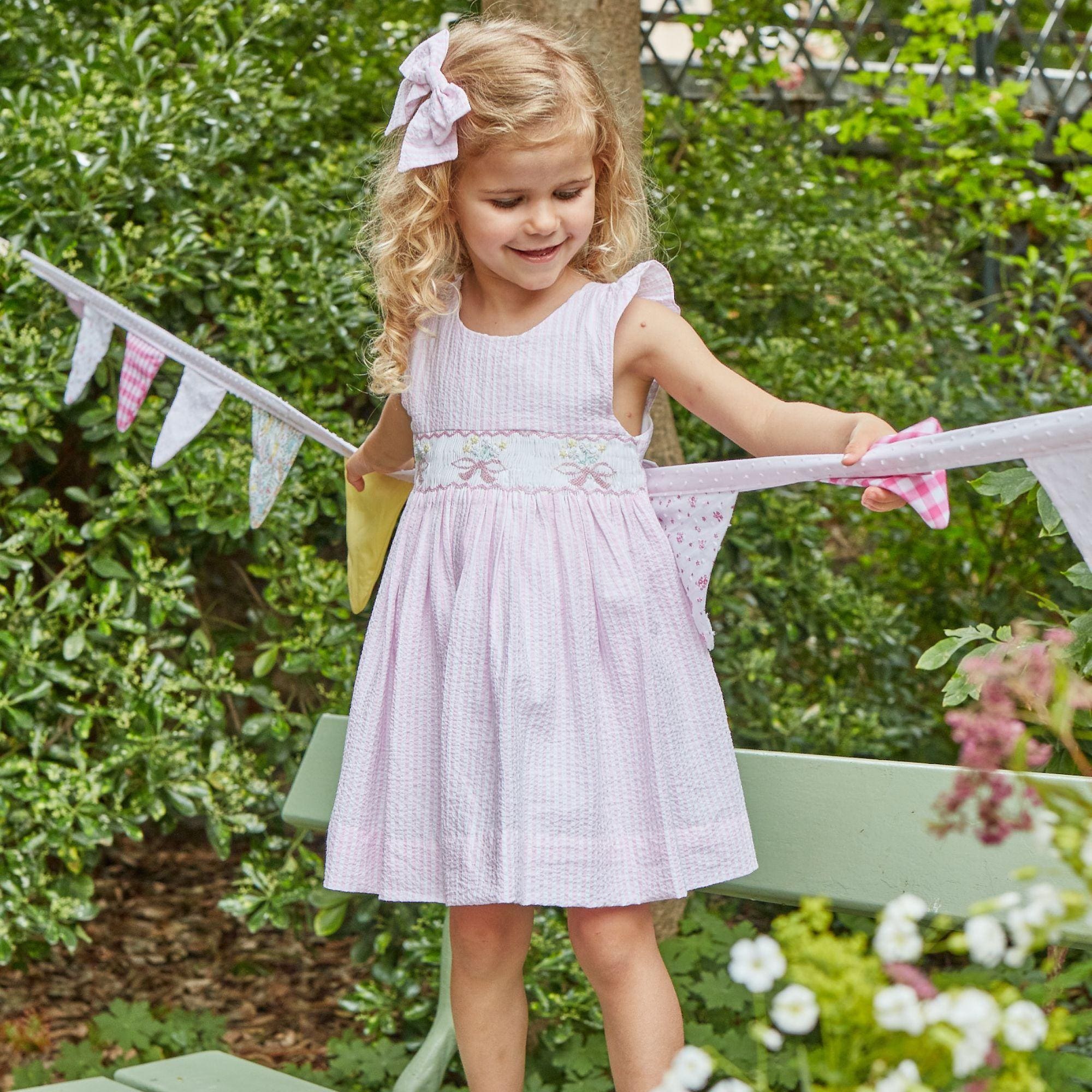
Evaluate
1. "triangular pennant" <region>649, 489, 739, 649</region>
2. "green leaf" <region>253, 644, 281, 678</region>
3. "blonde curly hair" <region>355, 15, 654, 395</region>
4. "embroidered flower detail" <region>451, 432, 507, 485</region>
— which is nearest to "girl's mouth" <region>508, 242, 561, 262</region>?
"blonde curly hair" <region>355, 15, 654, 395</region>

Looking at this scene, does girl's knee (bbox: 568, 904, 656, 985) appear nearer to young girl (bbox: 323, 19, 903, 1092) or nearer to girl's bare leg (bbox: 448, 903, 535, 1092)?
young girl (bbox: 323, 19, 903, 1092)

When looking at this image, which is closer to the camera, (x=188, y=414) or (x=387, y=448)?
(x=387, y=448)

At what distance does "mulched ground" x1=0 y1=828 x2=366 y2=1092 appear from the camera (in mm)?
3172

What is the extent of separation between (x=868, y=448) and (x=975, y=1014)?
90cm

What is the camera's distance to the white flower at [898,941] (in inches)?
25.5

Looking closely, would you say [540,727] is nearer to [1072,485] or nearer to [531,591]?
[531,591]

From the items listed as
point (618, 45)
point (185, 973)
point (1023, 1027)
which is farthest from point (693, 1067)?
point (185, 973)

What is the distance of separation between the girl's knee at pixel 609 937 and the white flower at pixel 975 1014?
102 centimetres

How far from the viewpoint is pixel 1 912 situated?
2584mm

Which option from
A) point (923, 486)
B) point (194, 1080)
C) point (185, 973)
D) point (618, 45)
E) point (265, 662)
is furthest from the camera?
point (185, 973)

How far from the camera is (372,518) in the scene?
2123 mm

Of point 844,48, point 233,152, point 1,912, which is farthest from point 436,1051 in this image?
point 844,48

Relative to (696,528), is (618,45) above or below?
above

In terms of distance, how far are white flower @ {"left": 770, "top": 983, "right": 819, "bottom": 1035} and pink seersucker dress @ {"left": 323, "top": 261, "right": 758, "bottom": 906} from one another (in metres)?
0.90
